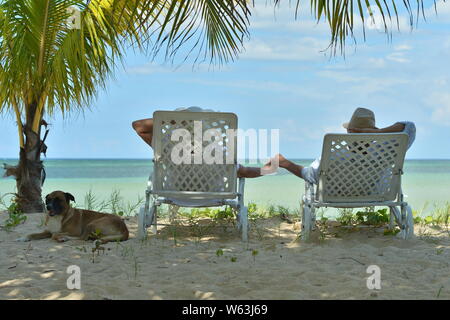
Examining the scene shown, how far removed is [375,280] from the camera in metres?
3.86

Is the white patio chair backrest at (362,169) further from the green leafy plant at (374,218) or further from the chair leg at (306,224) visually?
the green leafy plant at (374,218)

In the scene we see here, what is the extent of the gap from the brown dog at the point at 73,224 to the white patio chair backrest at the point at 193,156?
54 centimetres

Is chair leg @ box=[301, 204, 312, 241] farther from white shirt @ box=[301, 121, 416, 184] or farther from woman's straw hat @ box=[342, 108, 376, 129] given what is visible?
woman's straw hat @ box=[342, 108, 376, 129]

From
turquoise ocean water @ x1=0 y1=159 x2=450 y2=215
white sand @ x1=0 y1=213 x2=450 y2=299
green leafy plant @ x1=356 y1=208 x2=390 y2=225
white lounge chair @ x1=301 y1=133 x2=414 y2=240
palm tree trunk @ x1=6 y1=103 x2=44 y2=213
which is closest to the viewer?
white sand @ x1=0 y1=213 x2=450 y2=299

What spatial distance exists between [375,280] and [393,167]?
2006 millimetres

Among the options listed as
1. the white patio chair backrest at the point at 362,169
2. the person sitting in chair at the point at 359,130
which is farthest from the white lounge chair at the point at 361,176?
the person sitting in chair at the point at 359,130

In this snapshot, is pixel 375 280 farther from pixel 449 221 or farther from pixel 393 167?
pixel 449 221

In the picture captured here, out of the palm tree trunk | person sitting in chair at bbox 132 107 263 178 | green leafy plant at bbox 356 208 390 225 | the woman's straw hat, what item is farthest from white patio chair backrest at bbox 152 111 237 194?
the palm tree trunk

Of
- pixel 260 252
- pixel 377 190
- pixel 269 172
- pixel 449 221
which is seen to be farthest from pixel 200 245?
pixel 449 221

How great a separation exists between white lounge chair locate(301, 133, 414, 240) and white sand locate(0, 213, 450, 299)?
34 cm

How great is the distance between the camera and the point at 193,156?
5.67m

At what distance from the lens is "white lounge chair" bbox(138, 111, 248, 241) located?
5484mm

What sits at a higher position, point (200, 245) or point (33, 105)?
point (33, 105)
